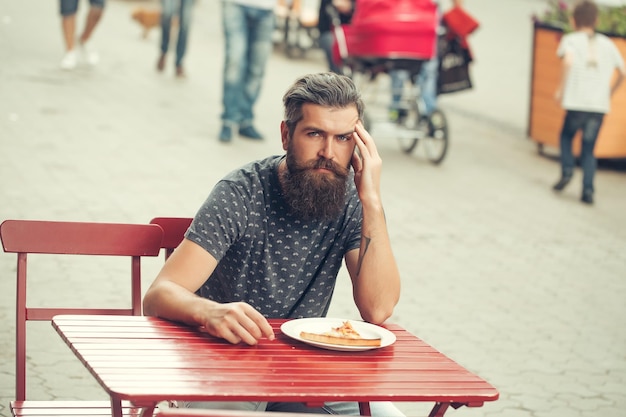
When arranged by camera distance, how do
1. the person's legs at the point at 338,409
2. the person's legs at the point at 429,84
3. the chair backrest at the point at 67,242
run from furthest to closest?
1. the person's legs at the point at 429,84
2. the chair backrest at the point at 67,242
3. the person's legs at the point at 338,409

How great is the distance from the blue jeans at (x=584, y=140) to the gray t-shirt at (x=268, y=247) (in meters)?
6.77

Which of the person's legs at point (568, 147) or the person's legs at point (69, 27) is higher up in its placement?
the person's legs at point (69, 27)

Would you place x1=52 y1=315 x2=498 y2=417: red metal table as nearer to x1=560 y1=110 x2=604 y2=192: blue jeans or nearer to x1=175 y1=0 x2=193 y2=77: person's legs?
x1=560 y1=110 x2=604 y2=192: blue jeans

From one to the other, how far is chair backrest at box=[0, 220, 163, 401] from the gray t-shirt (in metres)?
0.31

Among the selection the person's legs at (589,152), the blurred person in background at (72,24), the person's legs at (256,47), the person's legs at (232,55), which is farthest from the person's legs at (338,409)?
the blurred person in background at (72,24)

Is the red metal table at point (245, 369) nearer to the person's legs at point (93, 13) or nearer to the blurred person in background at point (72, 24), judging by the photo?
the blurred person in background at point (72, 24)

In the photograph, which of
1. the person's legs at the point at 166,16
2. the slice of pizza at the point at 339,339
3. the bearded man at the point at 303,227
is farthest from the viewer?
the person's legs at the point at 166,16

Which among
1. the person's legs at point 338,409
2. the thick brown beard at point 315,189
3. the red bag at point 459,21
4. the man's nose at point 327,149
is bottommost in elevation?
A: the person's legs at point 338,409

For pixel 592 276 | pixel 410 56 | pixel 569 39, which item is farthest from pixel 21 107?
pixel 592 276

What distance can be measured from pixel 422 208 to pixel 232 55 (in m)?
2.62

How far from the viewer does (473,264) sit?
7.81 meters

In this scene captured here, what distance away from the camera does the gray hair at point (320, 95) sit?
361cm

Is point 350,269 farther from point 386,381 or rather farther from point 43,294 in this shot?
point 43,294

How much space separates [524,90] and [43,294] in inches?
456
